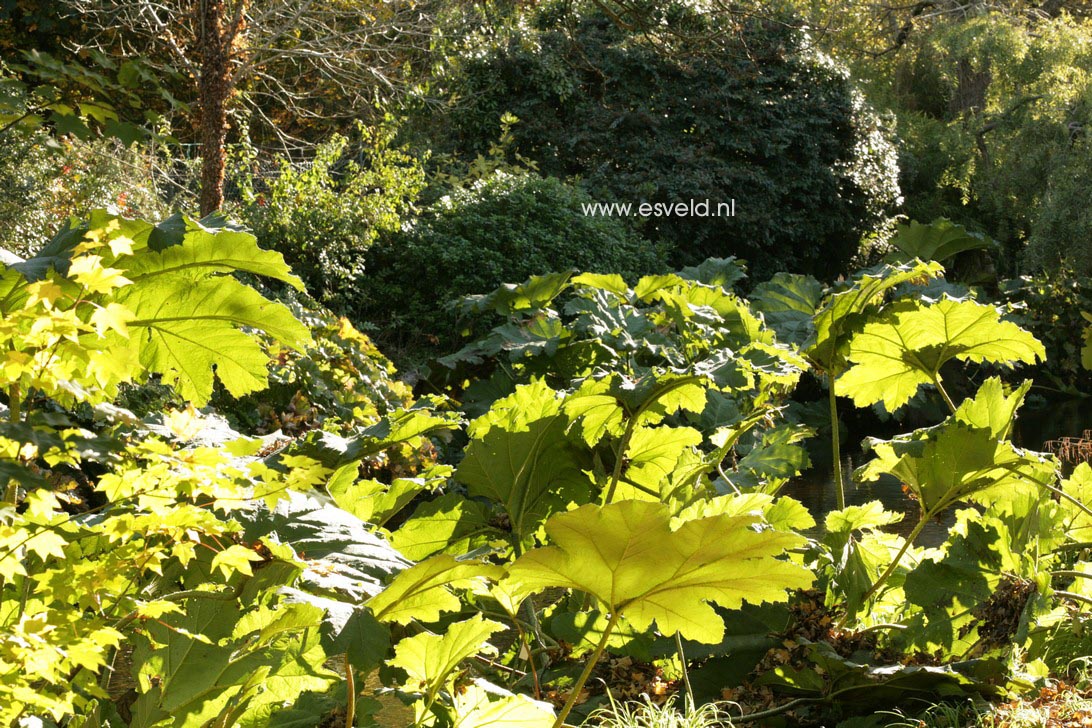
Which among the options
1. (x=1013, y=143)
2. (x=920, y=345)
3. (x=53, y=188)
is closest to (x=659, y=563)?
(x=920, y=345)

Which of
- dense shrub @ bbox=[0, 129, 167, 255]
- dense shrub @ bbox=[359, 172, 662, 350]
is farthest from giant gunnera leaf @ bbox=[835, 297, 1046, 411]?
dense shrub @ bbox=[359, 172, 662, 350]

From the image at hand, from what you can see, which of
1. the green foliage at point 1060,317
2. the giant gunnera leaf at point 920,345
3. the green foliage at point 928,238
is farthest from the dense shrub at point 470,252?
the giant gunnera leaf at point 920,345

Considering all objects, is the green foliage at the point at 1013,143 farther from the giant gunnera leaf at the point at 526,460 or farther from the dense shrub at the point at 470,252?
the giant gunnera leaf at the point at 526,460

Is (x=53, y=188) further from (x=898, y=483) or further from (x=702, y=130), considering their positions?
(x=702, y=130)

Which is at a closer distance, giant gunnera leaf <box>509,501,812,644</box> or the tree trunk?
giant gunnera leaf <box>509,501,812,644</box>

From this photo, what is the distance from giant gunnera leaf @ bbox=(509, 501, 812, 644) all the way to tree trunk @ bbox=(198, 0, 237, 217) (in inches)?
226

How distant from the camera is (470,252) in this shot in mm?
9266

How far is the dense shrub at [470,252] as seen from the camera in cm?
916

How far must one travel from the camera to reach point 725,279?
660 cm

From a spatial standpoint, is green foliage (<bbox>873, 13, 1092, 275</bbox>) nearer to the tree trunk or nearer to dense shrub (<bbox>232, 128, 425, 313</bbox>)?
dense shrub (<bbox>232, 128, 425, 313</bbox>)

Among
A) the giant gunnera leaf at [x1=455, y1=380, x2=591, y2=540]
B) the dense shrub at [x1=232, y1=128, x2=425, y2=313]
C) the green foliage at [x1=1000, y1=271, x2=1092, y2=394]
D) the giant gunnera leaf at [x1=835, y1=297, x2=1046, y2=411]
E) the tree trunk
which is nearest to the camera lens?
the giant gunnera leaf at [x1=455, y1=380, x2=591, y2=540]

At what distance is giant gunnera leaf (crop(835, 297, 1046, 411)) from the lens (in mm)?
2922

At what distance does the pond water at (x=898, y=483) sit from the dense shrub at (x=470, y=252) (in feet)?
10.0

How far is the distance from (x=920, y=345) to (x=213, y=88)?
5.34 m
